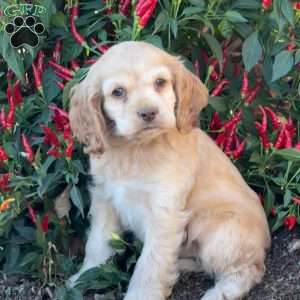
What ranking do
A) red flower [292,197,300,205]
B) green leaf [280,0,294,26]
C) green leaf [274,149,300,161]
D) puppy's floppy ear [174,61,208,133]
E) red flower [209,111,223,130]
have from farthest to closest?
red flower [209,111,223,130] → red flower [292,197,300,205] → green leaf [274,149,300,161] → green leaf [280,0,294,26] → puppy's floppy ear [174,61,208,133]

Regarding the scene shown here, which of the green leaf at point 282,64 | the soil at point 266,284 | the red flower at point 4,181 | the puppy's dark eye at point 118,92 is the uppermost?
the puppy's dark eye at point 118,92

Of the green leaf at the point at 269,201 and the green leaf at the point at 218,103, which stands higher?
the green leaf at the point at 218,103

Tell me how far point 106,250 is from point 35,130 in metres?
0.82

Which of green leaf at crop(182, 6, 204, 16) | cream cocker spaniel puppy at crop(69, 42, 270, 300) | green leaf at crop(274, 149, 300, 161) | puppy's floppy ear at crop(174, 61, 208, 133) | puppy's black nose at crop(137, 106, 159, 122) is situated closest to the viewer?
puppy's black nose at crop(137, 106, 159, 122)

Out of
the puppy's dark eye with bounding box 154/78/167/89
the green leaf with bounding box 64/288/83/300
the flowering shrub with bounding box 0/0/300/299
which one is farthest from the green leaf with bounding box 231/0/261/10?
the green leaf with bounding box 64/288/83/300

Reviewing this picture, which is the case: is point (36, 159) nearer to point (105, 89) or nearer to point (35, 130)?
point (35, 130)

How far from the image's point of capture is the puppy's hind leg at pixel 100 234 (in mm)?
5206

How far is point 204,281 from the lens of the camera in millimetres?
5148

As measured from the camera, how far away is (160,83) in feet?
15.3

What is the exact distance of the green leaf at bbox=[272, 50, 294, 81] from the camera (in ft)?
16.3

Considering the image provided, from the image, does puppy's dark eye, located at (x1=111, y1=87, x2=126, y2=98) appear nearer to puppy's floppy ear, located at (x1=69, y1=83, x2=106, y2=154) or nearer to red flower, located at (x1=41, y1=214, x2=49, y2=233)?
puppy's floppy ear, located at (x1=69, y1=83, x2=106, y2=154)

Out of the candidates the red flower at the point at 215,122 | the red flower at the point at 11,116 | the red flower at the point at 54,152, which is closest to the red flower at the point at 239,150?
the red flower at the point at 215,122

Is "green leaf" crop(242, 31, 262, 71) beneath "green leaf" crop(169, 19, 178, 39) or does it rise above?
beneath

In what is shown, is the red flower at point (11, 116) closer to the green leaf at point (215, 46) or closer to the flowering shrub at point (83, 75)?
the flowering shrub at point (83, 75)
